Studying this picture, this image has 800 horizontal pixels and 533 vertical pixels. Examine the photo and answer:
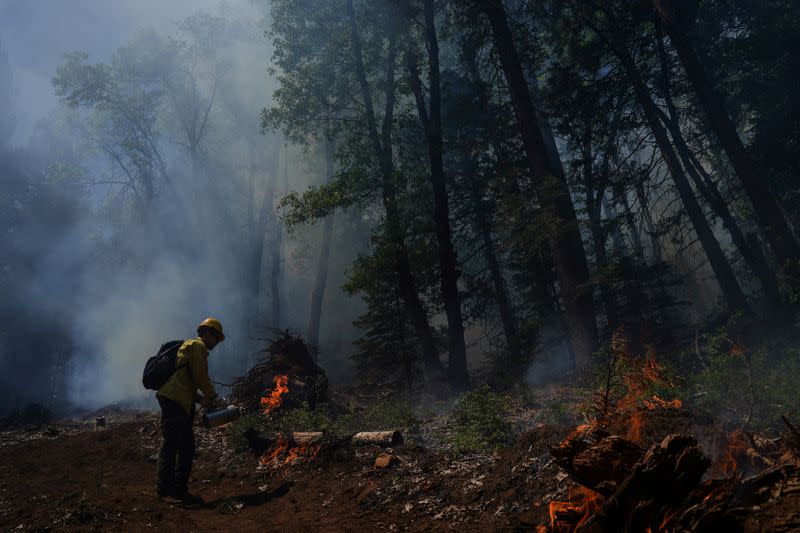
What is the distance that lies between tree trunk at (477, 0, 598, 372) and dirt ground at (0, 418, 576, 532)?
5.17 meters

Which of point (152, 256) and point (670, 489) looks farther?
point (152, 256)

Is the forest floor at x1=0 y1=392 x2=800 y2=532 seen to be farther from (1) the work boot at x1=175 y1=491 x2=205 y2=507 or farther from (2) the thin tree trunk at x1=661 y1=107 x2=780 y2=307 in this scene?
(2) the thin tree trunk at x1=661 y1=107 x2=780 y2=307

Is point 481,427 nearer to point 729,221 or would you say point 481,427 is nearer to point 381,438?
point 381,438

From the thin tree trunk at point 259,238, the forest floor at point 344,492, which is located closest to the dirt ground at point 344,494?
the forest floor at point 344,492

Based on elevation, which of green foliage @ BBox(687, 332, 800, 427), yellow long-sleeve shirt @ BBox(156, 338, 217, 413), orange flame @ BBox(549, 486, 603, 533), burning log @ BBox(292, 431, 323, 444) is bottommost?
green foliage @ BBox(687, 332, 800, 427)

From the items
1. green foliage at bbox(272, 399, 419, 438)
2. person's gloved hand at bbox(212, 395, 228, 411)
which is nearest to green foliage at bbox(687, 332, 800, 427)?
green foliage at bbox(272, 399, 419, 438)

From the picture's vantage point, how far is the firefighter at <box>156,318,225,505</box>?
627cm

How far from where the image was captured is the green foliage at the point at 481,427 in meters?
6.23

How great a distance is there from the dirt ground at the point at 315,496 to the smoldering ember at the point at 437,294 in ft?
0.15

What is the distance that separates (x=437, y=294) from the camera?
16.8 metres

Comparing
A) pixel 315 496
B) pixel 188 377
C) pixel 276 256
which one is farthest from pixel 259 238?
pixel 315 496

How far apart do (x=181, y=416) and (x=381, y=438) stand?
277cm

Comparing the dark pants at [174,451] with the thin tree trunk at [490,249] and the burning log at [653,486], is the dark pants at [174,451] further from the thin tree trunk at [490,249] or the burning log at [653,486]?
the thin tree trunk at [490,249]

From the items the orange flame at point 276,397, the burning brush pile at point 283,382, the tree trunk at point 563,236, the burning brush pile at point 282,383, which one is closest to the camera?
the tree trunk at point 563,236
